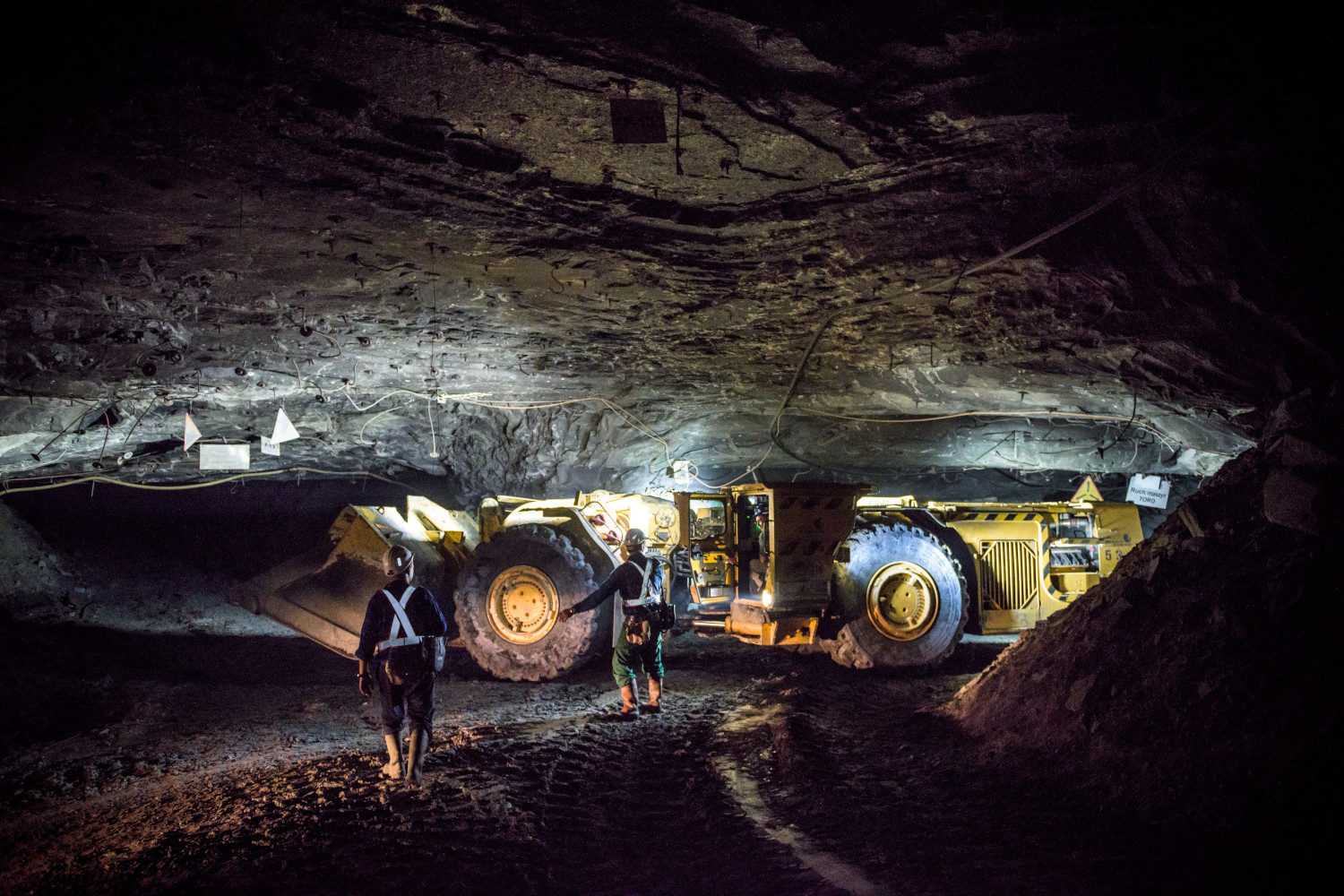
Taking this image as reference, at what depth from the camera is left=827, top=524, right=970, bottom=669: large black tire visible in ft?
25.5

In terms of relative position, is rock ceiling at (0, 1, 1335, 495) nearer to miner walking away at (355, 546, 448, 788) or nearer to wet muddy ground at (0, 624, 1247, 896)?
miner walking away at (355, 546, 448, 788)

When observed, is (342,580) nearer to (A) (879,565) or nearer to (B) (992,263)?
(A) (879,565)

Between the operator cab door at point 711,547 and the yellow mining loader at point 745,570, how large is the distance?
0.05 ft

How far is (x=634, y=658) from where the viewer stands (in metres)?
6.35

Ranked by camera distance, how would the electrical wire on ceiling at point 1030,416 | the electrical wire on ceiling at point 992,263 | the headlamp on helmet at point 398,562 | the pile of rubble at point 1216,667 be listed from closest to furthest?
1. the pile of rubble at point 1216,667
2. the electrical wire on ceiling at point 992,263
3. the headlamp on helmet at point 398,562
4. the electrical wire on ceiling at point 1030,416

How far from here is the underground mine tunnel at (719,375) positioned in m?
3.35

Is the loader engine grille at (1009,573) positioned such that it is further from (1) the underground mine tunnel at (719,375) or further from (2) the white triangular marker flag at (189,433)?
(2) the white triangular marker flag at (189,433)

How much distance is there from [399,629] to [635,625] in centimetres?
222

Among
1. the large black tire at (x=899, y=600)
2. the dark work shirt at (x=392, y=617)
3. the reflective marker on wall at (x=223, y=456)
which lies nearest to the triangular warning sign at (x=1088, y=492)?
the large black tire at (x=899, y=600)

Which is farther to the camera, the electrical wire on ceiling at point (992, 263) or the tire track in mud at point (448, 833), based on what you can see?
the electrical wire on ceiling at point (992, 263)

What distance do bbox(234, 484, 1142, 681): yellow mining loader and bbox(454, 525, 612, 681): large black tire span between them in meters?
0.02

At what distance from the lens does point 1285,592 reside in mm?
3895

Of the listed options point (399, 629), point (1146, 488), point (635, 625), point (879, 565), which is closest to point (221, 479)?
point (635, 625)

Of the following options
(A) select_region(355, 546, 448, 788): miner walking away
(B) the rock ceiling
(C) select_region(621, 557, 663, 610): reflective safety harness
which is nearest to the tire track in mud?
(A) select_region(355, 546, 448, 788): miner walking away
